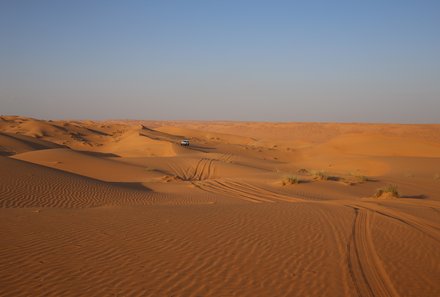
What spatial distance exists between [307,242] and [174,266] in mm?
2821

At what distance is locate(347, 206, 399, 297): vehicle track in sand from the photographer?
4.87m

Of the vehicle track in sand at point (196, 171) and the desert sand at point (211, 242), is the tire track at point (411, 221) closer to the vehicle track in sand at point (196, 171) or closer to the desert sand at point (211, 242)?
the desert sand at point (211, 242)

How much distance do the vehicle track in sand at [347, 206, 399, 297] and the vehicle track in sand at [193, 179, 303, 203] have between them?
5831mm

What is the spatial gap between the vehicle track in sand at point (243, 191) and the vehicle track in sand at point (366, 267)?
5.83m

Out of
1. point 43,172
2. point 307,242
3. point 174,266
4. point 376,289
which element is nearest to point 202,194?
point 43,172

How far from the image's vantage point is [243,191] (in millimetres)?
15859

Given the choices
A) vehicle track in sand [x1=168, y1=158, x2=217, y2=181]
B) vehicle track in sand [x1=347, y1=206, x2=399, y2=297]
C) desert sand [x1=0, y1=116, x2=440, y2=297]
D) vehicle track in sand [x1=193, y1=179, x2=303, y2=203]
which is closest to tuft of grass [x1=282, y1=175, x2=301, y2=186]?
desert sand [x1=0, y1=116, x2=440, y2=297]

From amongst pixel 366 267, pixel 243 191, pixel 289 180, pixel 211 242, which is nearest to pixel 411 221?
pixel 366 267

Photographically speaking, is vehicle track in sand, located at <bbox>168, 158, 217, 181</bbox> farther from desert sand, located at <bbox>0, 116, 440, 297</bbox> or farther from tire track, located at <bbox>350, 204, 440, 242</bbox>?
tire track, located at <bbox>350, 204, 440, 242</bbox>

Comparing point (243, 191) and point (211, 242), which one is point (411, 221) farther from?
point (243, 191)

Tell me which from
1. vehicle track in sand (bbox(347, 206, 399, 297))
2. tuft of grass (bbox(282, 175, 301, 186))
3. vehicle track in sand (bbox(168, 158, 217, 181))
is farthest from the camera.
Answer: vehicle track in sand (bbox(168, 158, 217, 181))

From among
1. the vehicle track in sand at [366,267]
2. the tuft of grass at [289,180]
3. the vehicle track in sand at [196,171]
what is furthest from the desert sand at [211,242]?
the vehicle track in sand at [196,171]

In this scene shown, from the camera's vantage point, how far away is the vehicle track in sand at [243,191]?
45.5 ft

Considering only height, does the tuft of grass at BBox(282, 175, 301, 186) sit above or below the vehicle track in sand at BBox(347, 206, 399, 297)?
below
